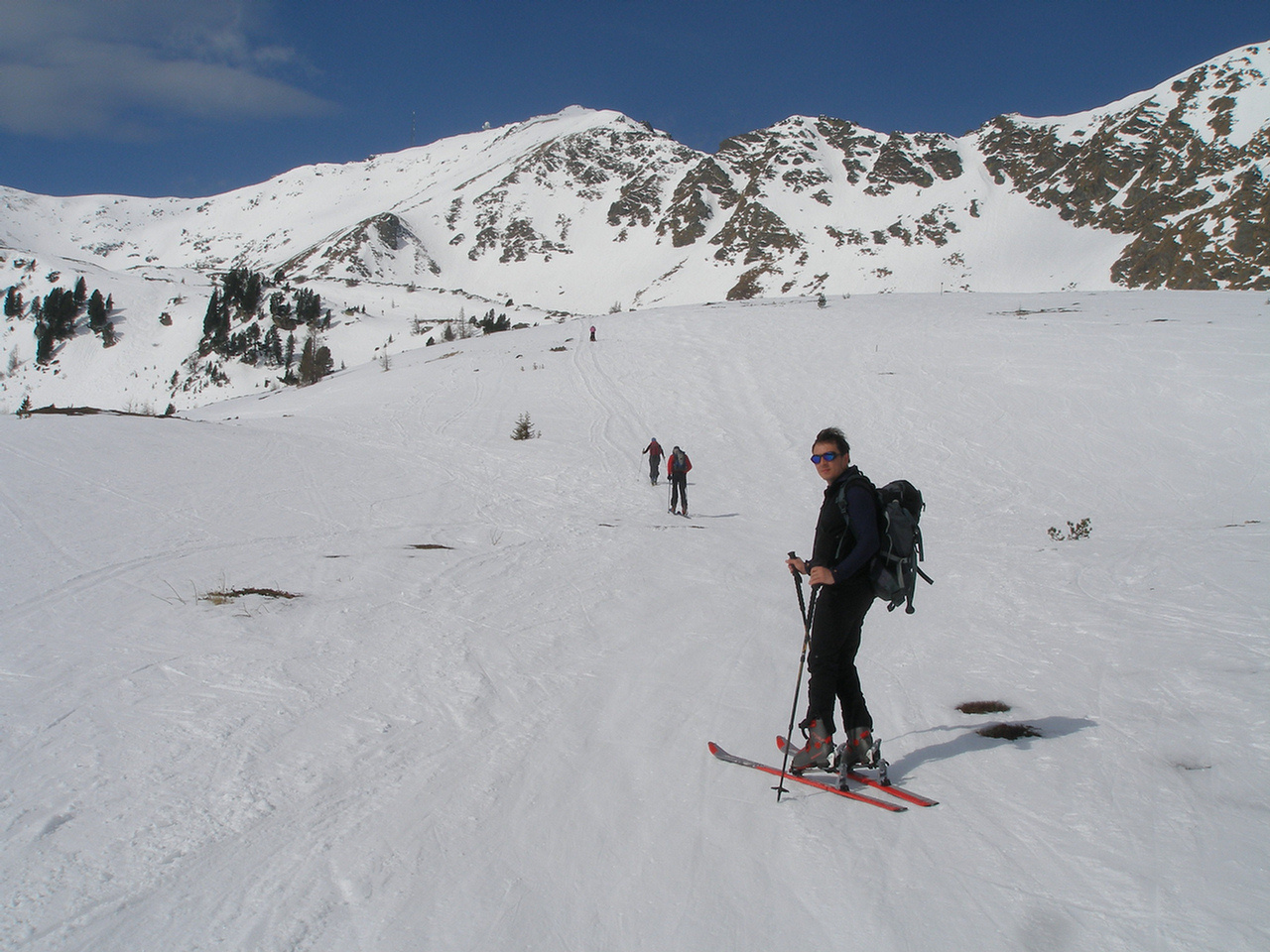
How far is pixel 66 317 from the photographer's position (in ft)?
214

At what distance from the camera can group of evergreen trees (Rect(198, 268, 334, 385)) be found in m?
55.4

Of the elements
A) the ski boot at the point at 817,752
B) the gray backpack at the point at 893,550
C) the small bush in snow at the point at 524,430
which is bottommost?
the small bush in snow at the point at 524,430

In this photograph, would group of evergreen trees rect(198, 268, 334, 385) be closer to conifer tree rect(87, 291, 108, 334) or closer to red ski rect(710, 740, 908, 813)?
conifer tree rect(87, 291, 108, 334)

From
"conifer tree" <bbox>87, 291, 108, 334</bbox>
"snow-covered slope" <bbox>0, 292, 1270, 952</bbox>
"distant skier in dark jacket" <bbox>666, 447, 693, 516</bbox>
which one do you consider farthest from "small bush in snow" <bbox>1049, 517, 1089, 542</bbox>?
"conifer tree" <bbox>87, 291, 108, 334</bbox>

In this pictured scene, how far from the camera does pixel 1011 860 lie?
3018mm

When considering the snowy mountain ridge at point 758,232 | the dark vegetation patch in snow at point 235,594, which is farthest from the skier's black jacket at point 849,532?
the snowy mountain ridge at point 758,232

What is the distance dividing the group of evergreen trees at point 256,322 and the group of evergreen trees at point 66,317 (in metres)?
10.9

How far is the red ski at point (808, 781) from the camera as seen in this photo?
3481mm

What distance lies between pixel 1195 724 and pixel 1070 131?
453 feet

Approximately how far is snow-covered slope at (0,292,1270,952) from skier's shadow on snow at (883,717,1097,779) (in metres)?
0.04

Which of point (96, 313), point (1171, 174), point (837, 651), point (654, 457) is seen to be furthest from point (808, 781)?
point (1171, 174)

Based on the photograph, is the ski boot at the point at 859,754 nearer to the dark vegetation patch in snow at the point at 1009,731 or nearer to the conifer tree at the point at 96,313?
the dark vegetation patch in snow at the point at 1009,731

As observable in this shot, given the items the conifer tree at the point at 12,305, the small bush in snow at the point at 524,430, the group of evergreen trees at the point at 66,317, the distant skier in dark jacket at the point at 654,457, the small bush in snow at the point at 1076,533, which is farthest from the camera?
the conifer tree at the point at 12,305

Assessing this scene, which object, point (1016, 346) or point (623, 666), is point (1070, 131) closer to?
point (1016, 346)
